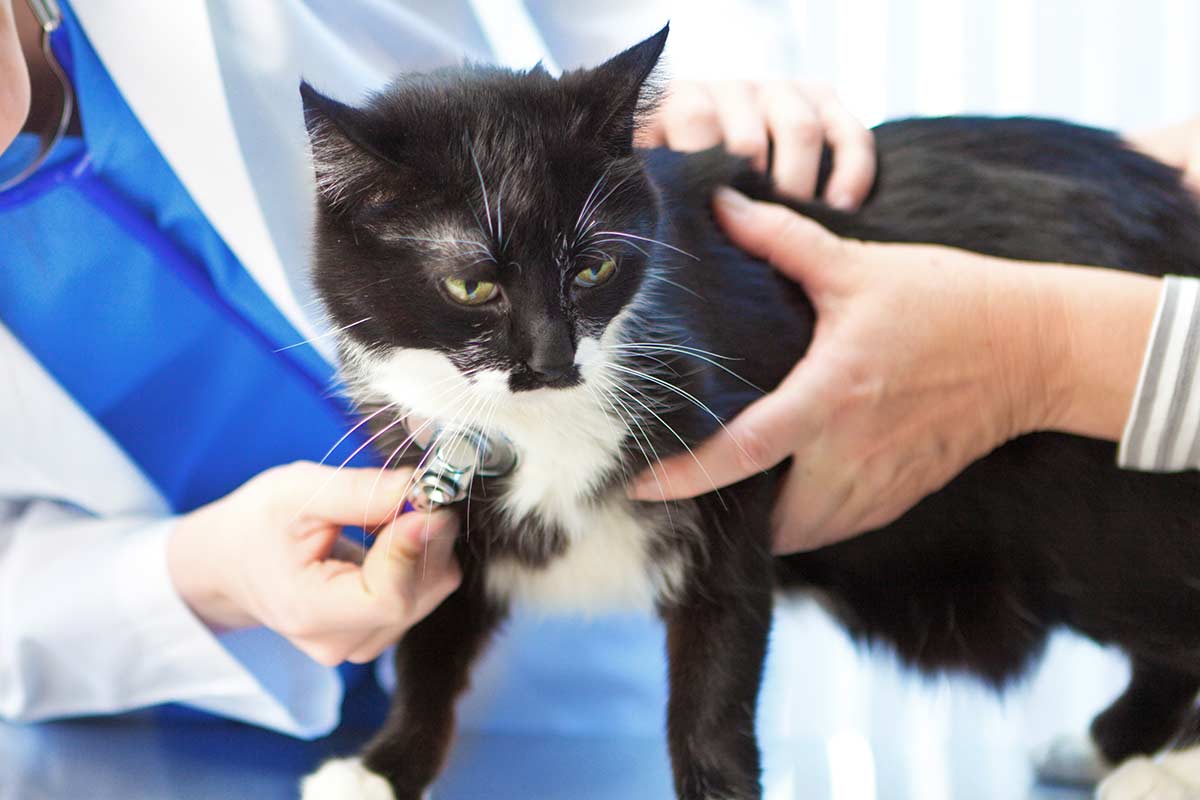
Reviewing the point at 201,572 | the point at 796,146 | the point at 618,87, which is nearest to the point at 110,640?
the point at 201,572

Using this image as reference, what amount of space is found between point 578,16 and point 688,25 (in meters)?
0.19

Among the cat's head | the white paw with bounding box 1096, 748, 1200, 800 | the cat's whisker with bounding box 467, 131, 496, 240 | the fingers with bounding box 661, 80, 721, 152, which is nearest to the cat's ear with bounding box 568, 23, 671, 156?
the cat's head

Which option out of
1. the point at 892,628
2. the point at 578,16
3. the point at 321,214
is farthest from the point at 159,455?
the point at 892,628

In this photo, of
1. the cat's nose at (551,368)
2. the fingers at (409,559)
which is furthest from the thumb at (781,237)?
the fingers at (409,559)

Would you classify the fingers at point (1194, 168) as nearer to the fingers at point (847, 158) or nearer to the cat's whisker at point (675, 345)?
the fingers at point (847, 158)

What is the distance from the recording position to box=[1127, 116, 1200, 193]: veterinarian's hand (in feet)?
3.96

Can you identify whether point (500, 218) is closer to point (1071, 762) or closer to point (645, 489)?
point (645, 489)

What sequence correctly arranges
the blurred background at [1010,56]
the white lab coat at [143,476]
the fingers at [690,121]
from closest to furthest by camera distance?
1. the white lab coat at [143,476]
2. the fingers at [690,121]
3. the blurred background at [1010,56]

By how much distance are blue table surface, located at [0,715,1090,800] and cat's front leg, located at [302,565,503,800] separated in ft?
0.14

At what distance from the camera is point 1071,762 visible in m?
1.21

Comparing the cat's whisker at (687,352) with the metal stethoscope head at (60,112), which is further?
the metal stethoscope head at (60,112)

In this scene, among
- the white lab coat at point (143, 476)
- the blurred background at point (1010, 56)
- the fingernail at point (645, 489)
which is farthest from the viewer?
the blurred background at point (1010, 56)

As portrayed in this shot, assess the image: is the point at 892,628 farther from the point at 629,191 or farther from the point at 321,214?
the point at 321,214

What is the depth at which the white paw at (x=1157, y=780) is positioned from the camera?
3.53 ft
